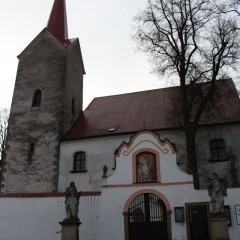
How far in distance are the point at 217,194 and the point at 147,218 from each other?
3492mm

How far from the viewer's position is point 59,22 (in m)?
26.0

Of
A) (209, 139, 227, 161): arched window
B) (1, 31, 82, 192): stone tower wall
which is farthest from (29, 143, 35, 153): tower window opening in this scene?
(209, 139, 227, 161): arched window

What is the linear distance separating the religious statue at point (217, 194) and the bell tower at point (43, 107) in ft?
32.9

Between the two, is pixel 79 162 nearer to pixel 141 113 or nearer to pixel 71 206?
pixel 141 113

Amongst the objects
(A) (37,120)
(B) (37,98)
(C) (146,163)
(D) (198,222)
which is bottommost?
(D) (198,222)

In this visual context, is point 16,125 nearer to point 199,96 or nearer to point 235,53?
point 199,96

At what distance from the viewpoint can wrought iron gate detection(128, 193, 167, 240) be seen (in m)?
14.1

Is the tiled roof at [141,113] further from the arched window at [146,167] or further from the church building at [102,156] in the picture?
the arched window at [146,167]

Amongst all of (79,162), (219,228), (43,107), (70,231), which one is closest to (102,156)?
(79,162)

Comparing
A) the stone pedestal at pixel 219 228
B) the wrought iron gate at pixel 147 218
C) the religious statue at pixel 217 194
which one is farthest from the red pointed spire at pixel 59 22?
the stone pedestal at pixel 219 228

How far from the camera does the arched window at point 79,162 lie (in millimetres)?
19481

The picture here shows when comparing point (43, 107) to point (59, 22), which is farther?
point (59, 22)

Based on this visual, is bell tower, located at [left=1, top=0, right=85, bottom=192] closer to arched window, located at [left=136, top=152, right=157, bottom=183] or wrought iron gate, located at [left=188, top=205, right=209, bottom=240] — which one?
arched window, located at [left=136, top=152, right=157, bottom=183]

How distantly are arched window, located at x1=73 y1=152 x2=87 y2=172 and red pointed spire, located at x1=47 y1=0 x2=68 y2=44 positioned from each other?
9.64 metres
